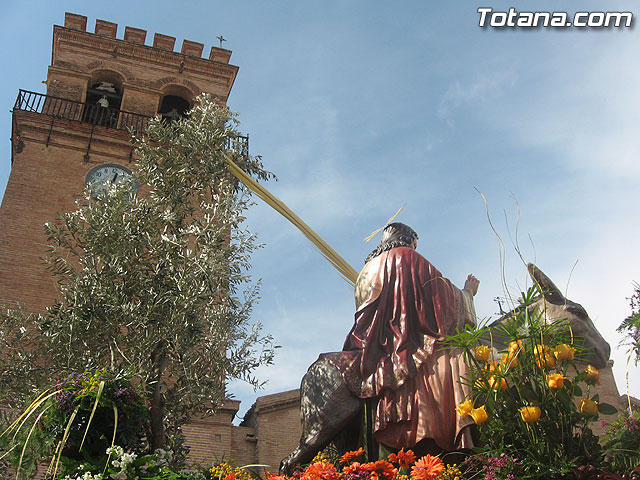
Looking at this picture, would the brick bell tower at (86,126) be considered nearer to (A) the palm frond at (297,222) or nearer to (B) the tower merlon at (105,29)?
(B) the tower merlon at (105,29)

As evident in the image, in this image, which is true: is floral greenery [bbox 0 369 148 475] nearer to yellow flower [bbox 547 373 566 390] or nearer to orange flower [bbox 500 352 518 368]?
orange flower [bbox 500 352 518 368]

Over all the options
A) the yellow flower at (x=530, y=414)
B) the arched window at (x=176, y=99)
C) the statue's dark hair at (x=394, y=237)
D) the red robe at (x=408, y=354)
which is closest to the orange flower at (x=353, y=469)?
the yellow flower at (x=530, y=414)

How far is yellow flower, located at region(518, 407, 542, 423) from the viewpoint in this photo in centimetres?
456

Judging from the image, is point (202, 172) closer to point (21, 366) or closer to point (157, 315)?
point (157, 315)

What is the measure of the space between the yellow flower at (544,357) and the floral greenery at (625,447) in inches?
26.3

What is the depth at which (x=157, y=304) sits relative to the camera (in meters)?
8.23

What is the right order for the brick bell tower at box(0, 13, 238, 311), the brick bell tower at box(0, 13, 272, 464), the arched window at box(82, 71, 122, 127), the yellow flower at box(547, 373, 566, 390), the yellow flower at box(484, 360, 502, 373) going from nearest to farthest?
the yellow flower at box(547, 373, 566, 390) < the yellow flower at box(484, 360, 502, 373) < the brick bell tower at box(0, 13, 272, 464) < the brick bell tower at box(0, 13, 238, 311) < the arched window at box(82, 71, 122, 127)

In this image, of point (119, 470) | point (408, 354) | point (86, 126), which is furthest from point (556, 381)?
point (86, 126)

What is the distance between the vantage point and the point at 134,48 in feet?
71.3

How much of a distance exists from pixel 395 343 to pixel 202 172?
14.7 ft

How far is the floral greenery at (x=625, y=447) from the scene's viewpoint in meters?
4.64

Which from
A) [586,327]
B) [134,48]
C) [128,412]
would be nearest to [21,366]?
[128,412]

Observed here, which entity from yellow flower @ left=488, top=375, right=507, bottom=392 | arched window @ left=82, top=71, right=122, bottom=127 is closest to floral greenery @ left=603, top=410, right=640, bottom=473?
yellow flower @ left=488, top=375, right=507, bottom=392

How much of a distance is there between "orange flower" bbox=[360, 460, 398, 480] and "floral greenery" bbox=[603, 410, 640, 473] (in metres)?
1.50
